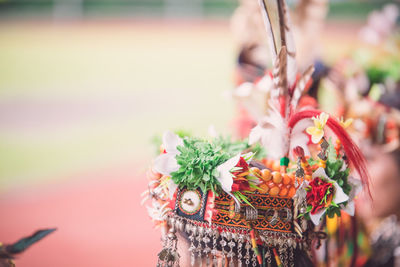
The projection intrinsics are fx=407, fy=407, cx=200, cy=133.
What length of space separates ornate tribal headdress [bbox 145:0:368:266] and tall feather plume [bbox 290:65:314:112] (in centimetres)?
7

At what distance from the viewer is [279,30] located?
Answer: 1.29 m

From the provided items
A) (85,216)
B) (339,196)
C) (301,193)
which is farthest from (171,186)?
(85,216)

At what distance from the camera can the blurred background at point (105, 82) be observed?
160 inches

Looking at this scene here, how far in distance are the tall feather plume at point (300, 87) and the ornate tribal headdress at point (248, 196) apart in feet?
0.22

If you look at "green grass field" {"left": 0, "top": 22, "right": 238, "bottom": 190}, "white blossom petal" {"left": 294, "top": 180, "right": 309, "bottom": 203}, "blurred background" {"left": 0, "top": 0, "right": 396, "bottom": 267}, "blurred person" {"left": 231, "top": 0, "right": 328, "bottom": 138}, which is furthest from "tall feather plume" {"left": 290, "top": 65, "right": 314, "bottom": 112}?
"green grass field" {"left": 0, "top": 22, "right": 238, "bottom": 190}

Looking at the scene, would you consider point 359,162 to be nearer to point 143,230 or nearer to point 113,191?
point 143,230

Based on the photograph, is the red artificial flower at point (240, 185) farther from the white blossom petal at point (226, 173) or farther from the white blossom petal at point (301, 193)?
the white blossom petal at point (301, 193)

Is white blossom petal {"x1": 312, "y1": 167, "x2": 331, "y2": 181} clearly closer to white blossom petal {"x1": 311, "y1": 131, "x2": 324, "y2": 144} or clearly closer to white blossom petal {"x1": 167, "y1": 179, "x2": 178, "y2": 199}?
white blossom petal {"x1": 311, "y1": 131, "x2": 324, "y2": 144}

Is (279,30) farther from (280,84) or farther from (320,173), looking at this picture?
(320,173)

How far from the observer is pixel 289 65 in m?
1.32

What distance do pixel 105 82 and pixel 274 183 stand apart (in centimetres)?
406

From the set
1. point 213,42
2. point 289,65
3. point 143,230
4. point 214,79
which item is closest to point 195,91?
point 214,79

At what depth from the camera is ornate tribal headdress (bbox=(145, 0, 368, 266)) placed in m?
1.12

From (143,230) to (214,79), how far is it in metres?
2.64
